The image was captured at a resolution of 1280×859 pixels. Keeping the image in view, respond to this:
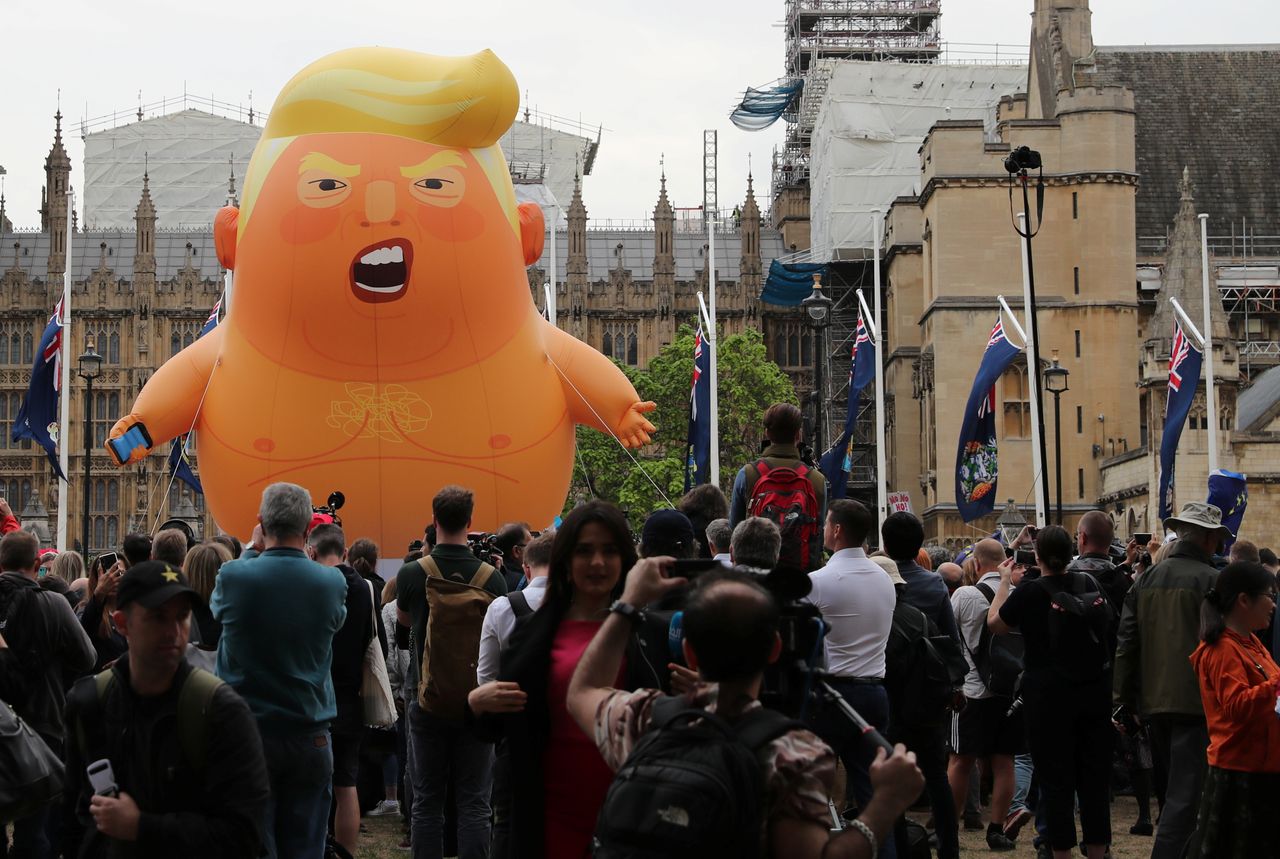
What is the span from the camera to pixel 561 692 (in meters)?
4.77

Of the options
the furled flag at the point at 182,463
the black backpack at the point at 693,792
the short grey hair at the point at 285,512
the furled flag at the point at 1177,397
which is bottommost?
the black backpack at the point at 693,792

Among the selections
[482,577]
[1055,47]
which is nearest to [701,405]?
[1055,47]

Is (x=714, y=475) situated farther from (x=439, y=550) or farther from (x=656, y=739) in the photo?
(x=656, y=739)

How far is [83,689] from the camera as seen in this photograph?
15.1 ft

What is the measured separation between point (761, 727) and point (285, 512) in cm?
281

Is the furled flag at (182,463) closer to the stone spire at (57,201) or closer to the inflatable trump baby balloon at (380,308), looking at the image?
the inflatable trump baby balloon at (380,308)

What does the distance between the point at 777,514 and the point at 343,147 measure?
6.66 metres

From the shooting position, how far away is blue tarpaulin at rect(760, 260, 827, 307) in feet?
168

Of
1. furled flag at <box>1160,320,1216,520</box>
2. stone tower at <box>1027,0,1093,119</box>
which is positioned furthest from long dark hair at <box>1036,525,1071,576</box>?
stone tower at <box>1027,0,1093,119</box>

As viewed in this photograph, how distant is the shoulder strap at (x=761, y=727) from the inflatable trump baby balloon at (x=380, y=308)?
9.90 meters

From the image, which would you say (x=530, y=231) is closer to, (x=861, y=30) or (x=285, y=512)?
(x=285, y=512)

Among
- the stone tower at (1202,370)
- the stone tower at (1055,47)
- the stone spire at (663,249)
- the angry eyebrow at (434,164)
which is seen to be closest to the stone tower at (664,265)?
the stone spire at (663,249)

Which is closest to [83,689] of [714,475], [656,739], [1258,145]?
[656,739]

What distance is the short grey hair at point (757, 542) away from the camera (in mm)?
5742
